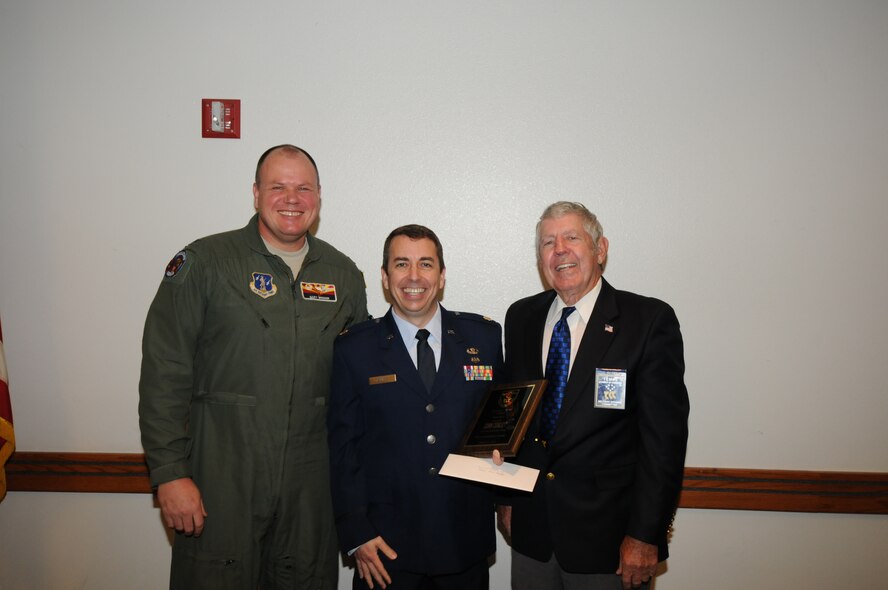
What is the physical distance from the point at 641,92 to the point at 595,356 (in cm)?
165

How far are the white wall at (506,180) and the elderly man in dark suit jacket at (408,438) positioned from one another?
0.94m

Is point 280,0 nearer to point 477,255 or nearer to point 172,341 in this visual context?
point 477,255

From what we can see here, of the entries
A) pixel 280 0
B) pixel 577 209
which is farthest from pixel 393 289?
pixel 280 0

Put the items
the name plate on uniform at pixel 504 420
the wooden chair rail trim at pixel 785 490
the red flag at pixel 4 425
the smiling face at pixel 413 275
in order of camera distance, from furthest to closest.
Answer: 1. the wooden chair rail trim at pixel 785 490
2. the red flag at pixel 4 425
3. the smiling face at pixel 413 275
4. the name plate on uniform at pixel 504 420

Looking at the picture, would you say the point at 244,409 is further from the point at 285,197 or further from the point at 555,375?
the point at 555,375

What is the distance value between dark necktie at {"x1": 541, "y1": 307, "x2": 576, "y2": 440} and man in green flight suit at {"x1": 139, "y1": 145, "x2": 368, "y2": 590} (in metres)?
0.87

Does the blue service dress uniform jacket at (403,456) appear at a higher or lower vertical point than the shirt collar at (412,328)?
lower

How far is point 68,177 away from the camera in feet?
9.98

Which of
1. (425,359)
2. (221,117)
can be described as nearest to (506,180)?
(425,359)

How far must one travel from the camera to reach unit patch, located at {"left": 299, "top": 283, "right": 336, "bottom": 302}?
2281 mm

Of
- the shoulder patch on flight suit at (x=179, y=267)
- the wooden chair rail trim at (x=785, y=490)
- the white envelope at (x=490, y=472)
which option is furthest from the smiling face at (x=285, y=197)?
the wooden chair rail trim at (x=785, y=490)

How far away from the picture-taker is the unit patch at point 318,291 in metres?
2.28

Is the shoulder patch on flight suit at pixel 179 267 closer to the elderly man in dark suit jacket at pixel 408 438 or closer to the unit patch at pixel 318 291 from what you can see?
the unit patch at pixel 318 291

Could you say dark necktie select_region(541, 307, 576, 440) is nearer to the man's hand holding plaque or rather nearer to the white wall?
the man's hand holding plaque
